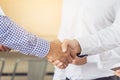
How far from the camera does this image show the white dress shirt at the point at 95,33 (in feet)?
4.65

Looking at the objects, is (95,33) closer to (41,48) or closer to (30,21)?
(41,48)

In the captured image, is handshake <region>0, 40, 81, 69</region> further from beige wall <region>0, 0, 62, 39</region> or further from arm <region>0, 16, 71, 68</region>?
beige wall <region>0, 0, 62, 39</region>

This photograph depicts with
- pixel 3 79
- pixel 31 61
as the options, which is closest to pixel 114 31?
pixel 31 61

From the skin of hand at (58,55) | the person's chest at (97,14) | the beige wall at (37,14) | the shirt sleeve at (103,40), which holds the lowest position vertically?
the skin of hand at (58,55)

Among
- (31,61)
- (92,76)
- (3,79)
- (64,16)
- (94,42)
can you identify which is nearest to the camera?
(94,42)

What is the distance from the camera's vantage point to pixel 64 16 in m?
1.65

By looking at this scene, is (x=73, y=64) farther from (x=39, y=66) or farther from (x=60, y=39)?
(x=39, y=66)

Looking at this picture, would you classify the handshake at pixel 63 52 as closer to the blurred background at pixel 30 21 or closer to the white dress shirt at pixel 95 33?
the white dress shirt at pixel 95 33

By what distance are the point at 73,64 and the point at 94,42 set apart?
222 mm

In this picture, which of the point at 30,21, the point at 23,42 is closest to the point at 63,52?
the point at 23,42

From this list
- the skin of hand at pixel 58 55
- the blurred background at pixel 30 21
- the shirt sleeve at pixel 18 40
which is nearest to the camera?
the shirt sleeve at pixel 18 40

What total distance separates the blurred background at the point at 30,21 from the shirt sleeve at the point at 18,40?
792mm

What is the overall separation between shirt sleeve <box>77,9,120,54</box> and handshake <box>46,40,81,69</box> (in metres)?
0.05

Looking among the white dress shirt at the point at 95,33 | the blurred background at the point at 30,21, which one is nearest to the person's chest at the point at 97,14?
the white dress shirt at the point at 95,33
